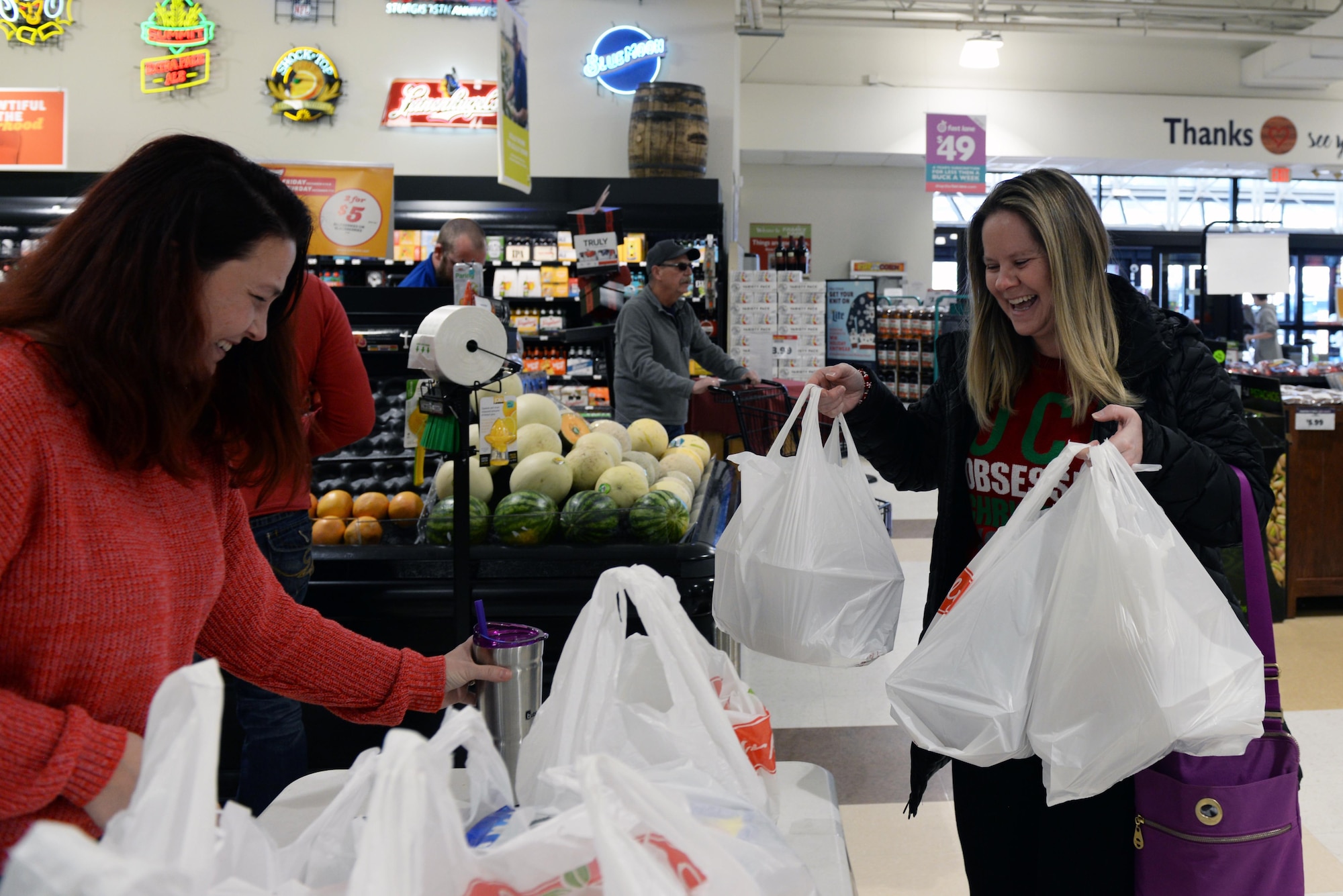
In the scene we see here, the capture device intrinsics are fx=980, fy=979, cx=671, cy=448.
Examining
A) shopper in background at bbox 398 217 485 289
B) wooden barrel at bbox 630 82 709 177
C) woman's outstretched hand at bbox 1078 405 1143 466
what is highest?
wooden barrel at bbox 630 82 709 177

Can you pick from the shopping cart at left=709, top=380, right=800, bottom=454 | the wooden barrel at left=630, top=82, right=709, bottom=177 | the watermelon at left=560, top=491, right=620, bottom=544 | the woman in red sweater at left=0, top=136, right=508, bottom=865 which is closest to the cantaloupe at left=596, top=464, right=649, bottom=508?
the watermelon at left=560, top=491, right=620, bottom=544

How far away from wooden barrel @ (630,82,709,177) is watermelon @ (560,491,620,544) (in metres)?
5.68

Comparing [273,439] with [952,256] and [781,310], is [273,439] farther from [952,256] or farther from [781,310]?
[952,256]

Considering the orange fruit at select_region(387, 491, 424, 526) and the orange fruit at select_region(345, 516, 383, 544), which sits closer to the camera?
the orange fruit at select_region(345, 516, 383, 544)

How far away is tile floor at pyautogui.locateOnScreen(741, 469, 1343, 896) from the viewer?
234 centimetres

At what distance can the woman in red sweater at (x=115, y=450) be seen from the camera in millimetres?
791

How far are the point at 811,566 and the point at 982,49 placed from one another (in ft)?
32.8

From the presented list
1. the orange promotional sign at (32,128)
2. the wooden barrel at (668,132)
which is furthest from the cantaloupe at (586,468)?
the orange promotional sign at (32,128)

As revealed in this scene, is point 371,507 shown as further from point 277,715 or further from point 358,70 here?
point 358,70

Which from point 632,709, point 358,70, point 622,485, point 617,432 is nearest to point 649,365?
point 617,432

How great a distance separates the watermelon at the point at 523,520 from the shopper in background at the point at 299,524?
1.37 ft

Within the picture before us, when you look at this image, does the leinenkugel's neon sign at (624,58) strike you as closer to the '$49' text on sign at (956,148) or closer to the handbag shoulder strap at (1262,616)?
the '$49' text on sign at (956,148)

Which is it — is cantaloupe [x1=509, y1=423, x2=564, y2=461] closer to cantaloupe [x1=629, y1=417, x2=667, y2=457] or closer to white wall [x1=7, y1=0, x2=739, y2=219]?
cantaloupe [x1=629, y1=417, x2=667, y2=457]

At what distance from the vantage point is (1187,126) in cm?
1180
